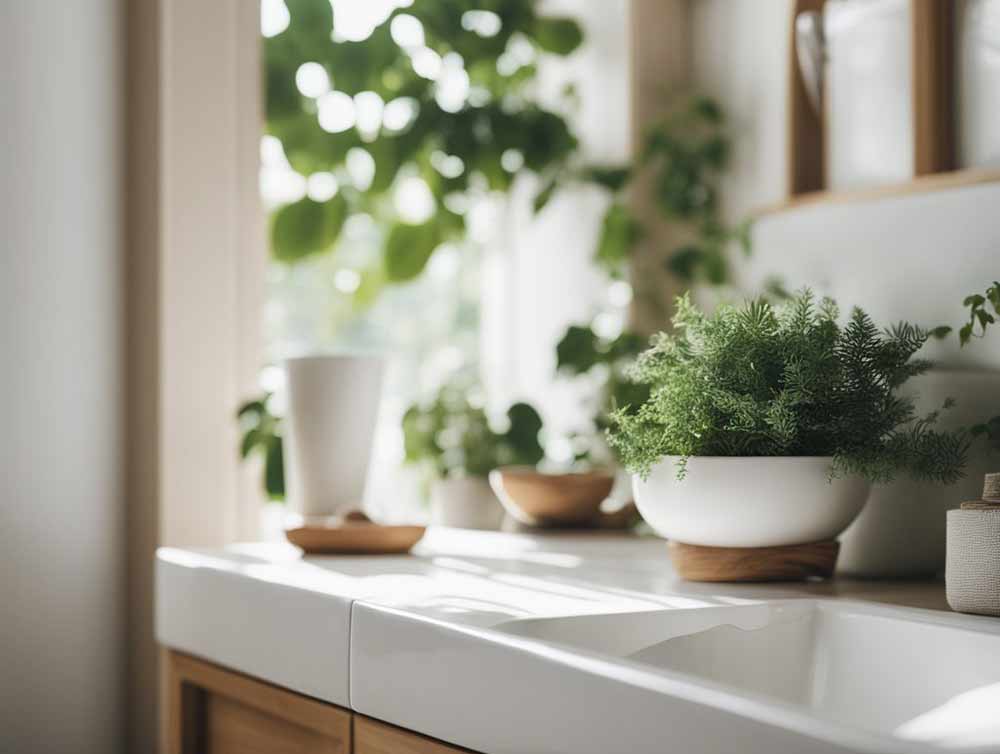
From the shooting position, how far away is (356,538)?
131 centimetres

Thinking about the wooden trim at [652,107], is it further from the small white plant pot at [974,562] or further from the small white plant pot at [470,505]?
the small white plant pot at [974,562]

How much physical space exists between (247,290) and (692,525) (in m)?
0.92

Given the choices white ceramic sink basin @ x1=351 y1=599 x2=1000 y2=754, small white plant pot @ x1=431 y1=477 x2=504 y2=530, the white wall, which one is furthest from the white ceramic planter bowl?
the white wall

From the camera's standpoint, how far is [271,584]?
1.05m

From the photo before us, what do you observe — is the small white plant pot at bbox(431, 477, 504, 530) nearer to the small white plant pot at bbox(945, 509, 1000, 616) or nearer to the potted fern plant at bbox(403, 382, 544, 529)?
the potted fern plant at bbox(403, 382, 544, 529)

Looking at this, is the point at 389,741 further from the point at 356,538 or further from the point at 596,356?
the point at 596,356

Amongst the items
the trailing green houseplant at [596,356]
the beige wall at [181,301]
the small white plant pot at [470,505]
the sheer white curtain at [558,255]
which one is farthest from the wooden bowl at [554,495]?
the sheer white curtain at [558,255]

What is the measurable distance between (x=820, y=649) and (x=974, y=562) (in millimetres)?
143

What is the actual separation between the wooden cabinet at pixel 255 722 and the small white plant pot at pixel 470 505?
1.94 ft

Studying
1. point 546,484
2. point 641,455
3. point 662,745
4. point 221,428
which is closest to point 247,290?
point 221,428

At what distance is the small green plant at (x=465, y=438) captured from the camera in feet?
5.94

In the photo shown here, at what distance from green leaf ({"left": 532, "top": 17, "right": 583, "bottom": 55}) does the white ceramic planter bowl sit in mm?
1298

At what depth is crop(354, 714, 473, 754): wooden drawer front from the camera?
0.82 meters

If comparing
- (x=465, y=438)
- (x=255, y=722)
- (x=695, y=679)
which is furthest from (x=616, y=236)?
(x=695, y=679)
